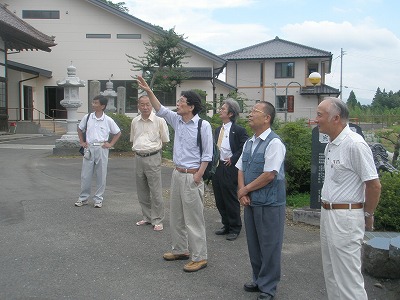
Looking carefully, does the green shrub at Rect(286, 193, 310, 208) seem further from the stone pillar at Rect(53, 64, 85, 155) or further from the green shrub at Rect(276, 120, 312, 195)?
the stone pillar at Rect(53, 64, 85, 155)

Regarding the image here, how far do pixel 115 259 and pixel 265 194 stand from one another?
212 cm

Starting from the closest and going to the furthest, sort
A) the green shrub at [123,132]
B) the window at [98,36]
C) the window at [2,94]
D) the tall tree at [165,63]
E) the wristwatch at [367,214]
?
the wristwatch at [367,214] → the green shrub at [123,132] → the window at [2,94] → the tall tree at [165,63] → the window at [98,36]

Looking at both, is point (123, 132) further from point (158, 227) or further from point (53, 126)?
point (53, 126)

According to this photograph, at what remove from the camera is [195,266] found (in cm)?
490

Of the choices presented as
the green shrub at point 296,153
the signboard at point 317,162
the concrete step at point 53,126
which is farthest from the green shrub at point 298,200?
the concrete step at point 53,126

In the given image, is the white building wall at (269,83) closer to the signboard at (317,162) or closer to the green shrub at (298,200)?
the green shrub at (298,200)

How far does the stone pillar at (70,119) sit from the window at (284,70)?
31.9 meters

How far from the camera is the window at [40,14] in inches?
1133

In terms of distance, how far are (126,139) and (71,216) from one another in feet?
27.2

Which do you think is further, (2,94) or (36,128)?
(36,128)

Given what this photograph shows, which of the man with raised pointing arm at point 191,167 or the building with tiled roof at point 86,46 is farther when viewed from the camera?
the building with tiled roof at point 86,46

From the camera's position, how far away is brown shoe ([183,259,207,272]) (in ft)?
16.0

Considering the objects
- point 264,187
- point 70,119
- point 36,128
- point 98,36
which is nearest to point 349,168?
point 264,187

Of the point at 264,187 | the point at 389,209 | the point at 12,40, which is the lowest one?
the point at 389,209
